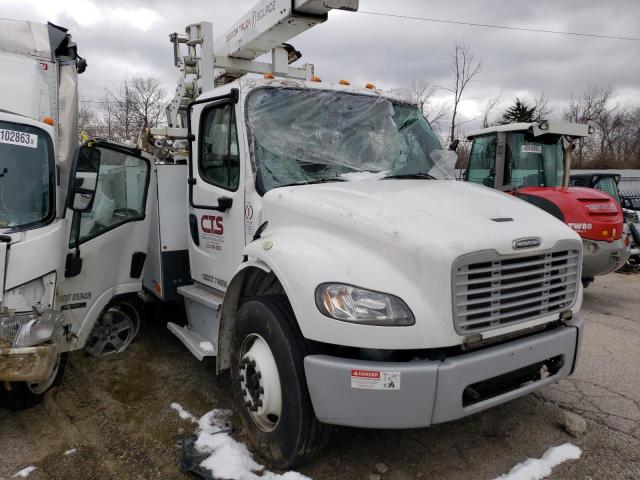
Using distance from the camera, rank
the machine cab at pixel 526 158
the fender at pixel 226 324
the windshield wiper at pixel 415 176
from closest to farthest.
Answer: the fender at pixel 226 324
the windshield wiper at pixel 415 176
the machine cab at pixel 526 158

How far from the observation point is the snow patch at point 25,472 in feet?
9.98

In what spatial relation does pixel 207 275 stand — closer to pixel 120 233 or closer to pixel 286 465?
pixel 120 233

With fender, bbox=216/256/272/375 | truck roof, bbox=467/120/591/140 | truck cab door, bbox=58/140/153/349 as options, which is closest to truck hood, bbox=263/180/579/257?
fender, bbox=216/256/272/375

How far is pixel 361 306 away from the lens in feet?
8.15

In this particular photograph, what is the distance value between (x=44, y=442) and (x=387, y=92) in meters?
3.89

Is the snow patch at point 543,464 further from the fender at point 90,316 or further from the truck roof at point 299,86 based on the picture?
the fender at point 90,316

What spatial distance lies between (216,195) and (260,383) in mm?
1676

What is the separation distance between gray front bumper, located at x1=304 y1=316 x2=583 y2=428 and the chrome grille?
0.61ft

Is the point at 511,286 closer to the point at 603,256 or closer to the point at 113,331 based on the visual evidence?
the point at 113,331

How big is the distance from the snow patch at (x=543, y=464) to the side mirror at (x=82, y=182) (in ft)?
11.3

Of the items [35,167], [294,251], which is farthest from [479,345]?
[35,167]

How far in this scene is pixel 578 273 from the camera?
309cm

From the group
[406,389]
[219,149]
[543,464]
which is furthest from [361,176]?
[543,464]

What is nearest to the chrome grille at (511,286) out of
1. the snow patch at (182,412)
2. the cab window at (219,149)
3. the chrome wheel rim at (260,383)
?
the chrome wheel rim at (260,383)
